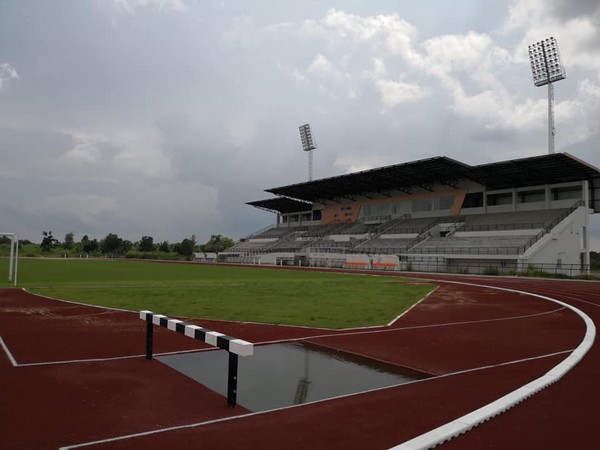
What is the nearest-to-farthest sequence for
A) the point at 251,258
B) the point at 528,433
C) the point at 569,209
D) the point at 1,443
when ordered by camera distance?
the point at 1,443 < the point at 528,433 < the point at 569,209 < the point at 251,258

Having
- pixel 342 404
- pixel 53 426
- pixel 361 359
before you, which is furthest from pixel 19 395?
pixel 361 359

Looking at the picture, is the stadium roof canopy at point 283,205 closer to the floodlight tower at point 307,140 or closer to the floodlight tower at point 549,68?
the floodlight tower at point 307,140

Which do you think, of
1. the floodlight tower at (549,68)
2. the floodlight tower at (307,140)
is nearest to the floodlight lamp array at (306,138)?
the floodlight tower at (307,140)

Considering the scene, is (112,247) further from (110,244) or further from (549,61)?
(549,61)

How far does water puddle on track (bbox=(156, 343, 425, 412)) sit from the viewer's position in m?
5.81

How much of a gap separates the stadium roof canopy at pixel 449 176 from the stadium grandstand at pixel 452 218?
0.11m

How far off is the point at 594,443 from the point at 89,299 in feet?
52.1

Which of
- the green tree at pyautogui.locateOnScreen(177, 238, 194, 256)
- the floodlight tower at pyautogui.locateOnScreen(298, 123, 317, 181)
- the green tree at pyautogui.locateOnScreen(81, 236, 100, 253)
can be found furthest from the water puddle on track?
the green tree at pyautogui.locateOnScreen(81, 236, 100, 253)

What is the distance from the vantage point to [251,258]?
236 feet

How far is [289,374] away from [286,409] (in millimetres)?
1619

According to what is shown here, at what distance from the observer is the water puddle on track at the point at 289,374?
581cm

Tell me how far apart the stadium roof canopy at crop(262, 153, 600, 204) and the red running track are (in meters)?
43.3

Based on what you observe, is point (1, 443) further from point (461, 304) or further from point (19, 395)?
point (461, 304)

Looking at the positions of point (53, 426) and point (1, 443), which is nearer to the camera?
point (1, 443)
